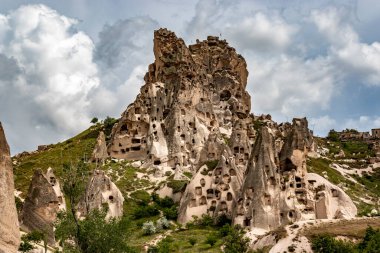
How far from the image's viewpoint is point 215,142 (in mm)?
86688

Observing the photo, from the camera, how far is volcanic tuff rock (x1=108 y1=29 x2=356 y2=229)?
70250mm

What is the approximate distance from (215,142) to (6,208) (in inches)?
2129

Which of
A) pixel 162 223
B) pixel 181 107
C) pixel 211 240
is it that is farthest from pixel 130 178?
pixel 211 240

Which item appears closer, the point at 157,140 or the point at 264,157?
the point at 264,157


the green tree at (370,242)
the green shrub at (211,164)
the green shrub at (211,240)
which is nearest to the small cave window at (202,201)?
the green shrub at (211,164)

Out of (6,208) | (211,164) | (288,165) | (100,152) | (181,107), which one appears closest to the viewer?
(6,208)

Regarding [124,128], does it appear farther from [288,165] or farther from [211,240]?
[211,240]

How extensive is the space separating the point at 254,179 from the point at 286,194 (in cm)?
418

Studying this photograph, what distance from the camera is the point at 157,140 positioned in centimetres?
10081

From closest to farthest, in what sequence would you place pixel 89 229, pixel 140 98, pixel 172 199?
pixel 89 229 < pixel 172 199 < pixel 140 98

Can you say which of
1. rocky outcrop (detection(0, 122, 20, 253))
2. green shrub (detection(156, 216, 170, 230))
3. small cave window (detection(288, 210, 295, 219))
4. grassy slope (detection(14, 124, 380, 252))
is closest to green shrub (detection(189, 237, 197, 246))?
grassy slope (detection(14, 124, 380, 252))

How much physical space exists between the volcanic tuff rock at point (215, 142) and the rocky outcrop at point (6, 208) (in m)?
36.8

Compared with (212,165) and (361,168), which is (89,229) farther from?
(361,168)

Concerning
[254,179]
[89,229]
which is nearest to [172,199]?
[254,179]
